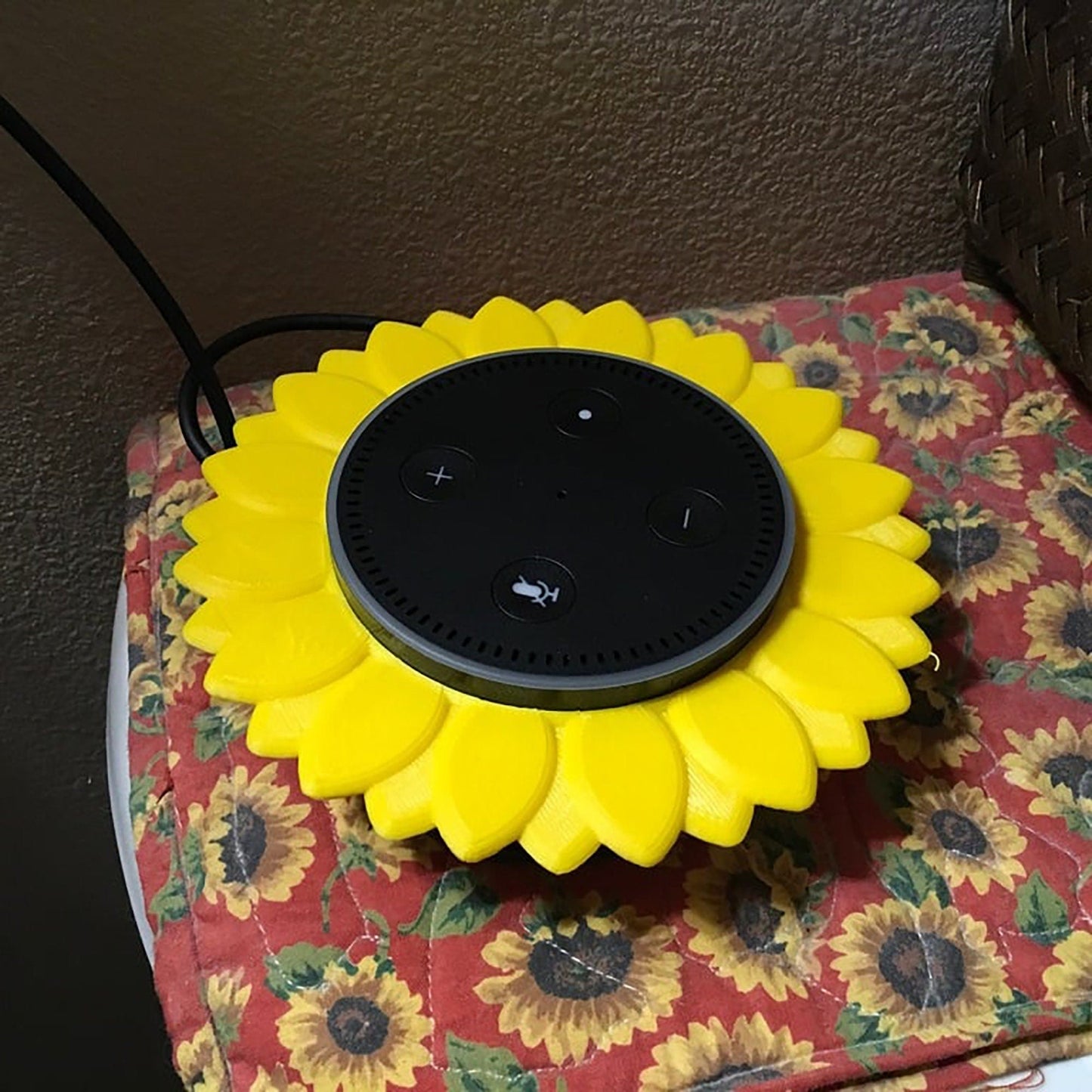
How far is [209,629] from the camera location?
47 cm

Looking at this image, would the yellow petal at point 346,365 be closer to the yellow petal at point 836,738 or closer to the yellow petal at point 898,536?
the yellow petal at point 898,536

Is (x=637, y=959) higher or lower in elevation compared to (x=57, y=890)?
higher

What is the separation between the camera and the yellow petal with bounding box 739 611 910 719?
0.45 meters

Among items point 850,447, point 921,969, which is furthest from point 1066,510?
point 921,969

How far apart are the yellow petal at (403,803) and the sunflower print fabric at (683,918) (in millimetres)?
75

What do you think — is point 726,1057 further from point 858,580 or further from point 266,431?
point 266,431

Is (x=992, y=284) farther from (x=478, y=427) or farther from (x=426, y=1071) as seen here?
(x=426, y=1071)

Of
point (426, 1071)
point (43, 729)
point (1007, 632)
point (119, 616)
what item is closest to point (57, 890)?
point (43, 729)

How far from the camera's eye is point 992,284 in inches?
28.6

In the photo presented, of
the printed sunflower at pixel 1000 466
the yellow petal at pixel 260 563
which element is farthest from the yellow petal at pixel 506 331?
the printed sunflower at pixel 1000 466

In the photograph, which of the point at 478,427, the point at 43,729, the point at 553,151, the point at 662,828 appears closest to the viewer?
the point at 662,828

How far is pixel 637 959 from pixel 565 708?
0.10 meters

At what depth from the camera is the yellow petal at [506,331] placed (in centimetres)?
56

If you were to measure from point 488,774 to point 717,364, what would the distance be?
0.23 meters
